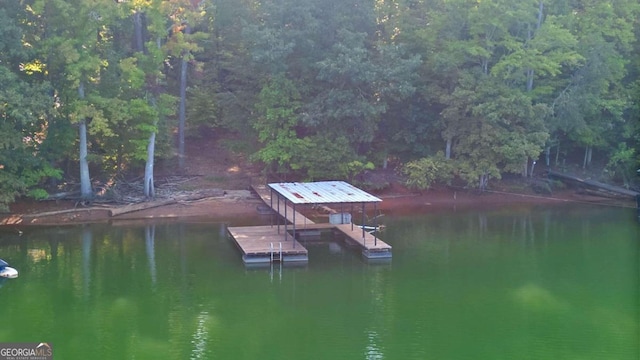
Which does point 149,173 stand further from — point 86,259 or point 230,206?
point 86,259

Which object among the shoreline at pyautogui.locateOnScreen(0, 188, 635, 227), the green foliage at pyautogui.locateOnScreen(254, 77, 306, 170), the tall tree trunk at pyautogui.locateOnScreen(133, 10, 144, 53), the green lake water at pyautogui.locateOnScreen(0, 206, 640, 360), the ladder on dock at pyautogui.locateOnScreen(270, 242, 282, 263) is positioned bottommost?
the green lake water at pyautogui.locateOnScreen(0, 206, 640, 360)

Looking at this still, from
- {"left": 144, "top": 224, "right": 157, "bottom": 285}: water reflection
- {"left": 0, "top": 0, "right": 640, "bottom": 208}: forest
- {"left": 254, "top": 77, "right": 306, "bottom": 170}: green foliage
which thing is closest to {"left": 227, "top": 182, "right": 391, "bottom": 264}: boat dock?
{"left": 144, "top": 224, "right": 157, "bottom": 285}: water reflection

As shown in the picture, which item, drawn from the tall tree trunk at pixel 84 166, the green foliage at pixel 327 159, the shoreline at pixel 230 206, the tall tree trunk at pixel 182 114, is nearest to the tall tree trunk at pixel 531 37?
the shoreline at pixel 230 206

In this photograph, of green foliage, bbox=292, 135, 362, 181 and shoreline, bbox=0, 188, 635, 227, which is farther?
green foliage, bbox=292, 135, 362, 181

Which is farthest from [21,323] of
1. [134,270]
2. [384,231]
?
[384,231]

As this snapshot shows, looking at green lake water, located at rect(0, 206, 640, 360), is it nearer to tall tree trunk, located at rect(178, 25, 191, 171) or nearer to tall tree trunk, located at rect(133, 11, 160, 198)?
tall tree trunk, located at rect(133, 11, 160, 198)

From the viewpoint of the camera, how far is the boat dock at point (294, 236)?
750 inches

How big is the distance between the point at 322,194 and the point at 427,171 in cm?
942

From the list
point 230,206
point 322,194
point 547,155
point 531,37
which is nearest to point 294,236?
point 322,194

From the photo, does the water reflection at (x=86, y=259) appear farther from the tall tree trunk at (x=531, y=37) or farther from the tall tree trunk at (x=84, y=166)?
the tall tree trunk at (x=531, y=37)

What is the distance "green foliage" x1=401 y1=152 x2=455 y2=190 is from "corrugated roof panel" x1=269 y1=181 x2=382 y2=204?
6555 millimetres

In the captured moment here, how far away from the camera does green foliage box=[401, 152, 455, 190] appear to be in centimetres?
2871

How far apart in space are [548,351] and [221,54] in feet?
71.8

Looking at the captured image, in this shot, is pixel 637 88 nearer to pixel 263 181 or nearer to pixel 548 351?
pixel 263 181
